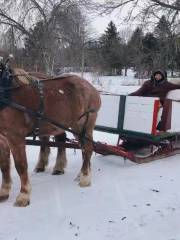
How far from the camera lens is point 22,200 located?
466 cm

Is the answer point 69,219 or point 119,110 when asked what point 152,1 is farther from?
point 69,219

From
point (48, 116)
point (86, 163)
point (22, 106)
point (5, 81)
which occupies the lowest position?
point (86, 163)

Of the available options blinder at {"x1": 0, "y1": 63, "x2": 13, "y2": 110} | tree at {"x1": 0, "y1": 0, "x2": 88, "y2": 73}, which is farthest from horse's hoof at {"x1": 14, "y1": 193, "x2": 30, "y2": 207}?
tree at {"x1": 0, "y1": 0, "x2": 88, "y2": 73}

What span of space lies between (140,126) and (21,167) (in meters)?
2.31

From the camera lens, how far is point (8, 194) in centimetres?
492

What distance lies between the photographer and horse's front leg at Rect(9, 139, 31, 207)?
184 inches

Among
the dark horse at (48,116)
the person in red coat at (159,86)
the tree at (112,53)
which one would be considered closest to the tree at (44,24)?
the person in red coat at (159,86)

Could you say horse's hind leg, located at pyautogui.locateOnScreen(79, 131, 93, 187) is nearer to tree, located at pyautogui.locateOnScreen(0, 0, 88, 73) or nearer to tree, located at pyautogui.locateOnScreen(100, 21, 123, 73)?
tree, located at pyautogui.locateOnScreen(0, 0, 88, 73)

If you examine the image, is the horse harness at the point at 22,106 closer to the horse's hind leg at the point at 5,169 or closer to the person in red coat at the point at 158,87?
the horse's hind leg at the point at 5,169

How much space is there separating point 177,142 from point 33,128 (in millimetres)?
3005

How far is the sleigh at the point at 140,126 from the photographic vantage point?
6.27 metres

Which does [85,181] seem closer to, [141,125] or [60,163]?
[60,163]

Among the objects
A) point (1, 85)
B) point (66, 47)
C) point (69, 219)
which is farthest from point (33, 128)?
point (66, 47)

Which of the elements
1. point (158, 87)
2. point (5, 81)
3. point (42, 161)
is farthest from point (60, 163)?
Result: point (158, 87)
